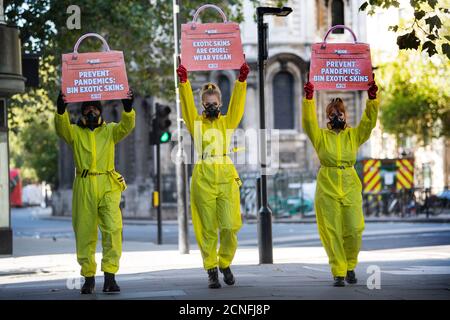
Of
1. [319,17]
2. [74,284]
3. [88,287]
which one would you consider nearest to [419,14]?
[88,287]

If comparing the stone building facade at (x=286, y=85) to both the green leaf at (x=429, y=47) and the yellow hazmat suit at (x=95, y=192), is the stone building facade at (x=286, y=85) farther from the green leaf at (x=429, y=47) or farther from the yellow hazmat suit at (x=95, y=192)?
the green leaf at (x=429, y=47)

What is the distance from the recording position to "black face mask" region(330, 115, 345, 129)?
10898 mm

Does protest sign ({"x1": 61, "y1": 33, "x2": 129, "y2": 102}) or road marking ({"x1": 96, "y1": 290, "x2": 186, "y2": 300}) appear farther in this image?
protest sign ({"x1": 61, "y1": 33, "x2": 129, "y2": 102})

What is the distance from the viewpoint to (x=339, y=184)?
10.8m

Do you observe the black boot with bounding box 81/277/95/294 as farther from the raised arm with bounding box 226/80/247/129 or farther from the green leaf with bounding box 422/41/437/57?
the green leaf with bounding box 422/41/437/57

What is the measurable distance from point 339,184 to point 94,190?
2.43 m

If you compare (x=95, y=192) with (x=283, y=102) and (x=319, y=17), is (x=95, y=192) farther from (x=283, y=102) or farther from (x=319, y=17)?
(x=319, y=17)

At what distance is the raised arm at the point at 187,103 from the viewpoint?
1088 cm

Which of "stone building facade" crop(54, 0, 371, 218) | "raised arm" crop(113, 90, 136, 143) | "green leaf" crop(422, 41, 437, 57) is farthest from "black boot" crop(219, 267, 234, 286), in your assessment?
"stone building facade" crop(54, 0, 371, 218)

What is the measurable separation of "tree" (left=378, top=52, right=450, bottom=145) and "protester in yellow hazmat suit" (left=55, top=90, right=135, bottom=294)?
1510 inches

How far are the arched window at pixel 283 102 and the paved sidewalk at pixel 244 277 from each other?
32068 mm

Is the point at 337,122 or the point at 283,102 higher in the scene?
the point at 283,102
